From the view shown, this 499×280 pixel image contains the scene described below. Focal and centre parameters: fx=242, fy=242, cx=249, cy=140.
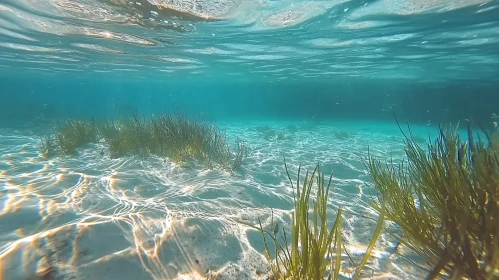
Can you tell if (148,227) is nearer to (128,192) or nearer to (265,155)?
(128,192)

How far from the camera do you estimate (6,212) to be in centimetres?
486

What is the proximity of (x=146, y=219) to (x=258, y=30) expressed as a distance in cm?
1245

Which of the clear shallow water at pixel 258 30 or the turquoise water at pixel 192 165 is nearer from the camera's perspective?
the turquoise water at pixel 192 165

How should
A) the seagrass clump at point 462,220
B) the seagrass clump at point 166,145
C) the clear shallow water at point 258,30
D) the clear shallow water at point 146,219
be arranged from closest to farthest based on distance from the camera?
the seagrass clump at point 462,220
the clear shallow water at point 146,219
the seagrass clump at point 166,145
the clear shallow water at point 258,30

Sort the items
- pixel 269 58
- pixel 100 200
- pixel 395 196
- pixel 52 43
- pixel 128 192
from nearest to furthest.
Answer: pixel 395 196
pixel 100 200
pixel 128 192
pixel 52 43
pixel 269 58

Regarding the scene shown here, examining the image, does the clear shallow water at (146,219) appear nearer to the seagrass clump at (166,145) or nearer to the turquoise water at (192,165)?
the turquoise water at (192,165)

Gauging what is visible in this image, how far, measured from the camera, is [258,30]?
14023 millimetres

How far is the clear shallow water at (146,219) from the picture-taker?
3572mm

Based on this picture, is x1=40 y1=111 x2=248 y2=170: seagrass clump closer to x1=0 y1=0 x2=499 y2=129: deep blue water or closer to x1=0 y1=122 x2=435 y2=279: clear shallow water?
x1=0 y1=122 x2=435 y2=279: clear shallow water

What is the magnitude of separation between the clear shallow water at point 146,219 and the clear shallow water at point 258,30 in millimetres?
7167

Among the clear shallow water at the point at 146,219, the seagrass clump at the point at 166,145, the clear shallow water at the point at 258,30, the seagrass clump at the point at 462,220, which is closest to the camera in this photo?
the seagrass clump at the point at 462,220

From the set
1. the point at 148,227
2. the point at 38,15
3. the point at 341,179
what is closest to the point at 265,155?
the point at 341,179

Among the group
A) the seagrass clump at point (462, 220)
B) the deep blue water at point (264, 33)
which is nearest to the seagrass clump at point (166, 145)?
the deep blue water at point (264, 33)

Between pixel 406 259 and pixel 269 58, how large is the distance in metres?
20.5
